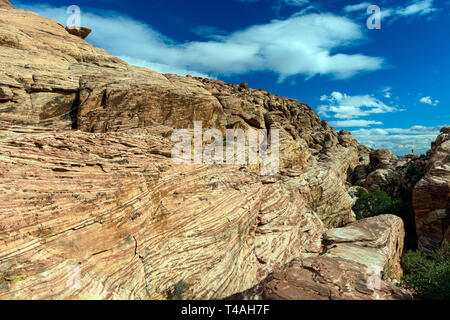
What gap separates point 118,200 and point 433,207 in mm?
38342

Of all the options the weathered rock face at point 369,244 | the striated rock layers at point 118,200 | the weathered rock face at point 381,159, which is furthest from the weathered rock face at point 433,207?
the weathered rock face at point 381,159

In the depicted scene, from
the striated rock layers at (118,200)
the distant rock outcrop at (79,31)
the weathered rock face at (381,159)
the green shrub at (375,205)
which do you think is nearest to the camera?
the striated rock layers at (118,200)

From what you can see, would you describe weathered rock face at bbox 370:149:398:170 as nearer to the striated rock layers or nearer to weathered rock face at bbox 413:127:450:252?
weathered rock face at bbox 413:127:450:252

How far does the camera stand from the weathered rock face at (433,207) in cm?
2788

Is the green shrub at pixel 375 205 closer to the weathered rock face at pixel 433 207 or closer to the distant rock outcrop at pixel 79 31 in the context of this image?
the weathered rock face at pixel 433 207

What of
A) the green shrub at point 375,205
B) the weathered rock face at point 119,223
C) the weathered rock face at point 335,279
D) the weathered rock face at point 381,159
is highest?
the weathered rock face at point 381,159

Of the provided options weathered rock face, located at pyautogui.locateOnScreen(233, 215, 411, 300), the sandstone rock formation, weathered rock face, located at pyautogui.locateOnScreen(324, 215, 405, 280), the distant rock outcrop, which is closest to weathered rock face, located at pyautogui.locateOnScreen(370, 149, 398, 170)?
weathered rock face, located at pyautogui.locateOnScreen(324, 215, 405, 280)

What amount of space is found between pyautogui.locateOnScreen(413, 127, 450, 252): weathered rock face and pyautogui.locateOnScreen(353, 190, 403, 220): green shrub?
1127 centimetres

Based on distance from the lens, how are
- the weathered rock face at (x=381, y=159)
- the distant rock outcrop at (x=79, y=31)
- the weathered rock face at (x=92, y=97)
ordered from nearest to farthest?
the weathered rock face at (x=92, y=97) < the distant rock outcrop at (x=79, y=31) < the weathered rock face at (x=381, y=159)

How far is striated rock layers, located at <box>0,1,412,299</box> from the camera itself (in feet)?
23.6

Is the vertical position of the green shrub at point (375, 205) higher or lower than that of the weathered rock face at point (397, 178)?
lower

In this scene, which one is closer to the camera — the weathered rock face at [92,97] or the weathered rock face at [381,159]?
the weathered rock face at [92,97]

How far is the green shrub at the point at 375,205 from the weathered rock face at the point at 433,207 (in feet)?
37.0
